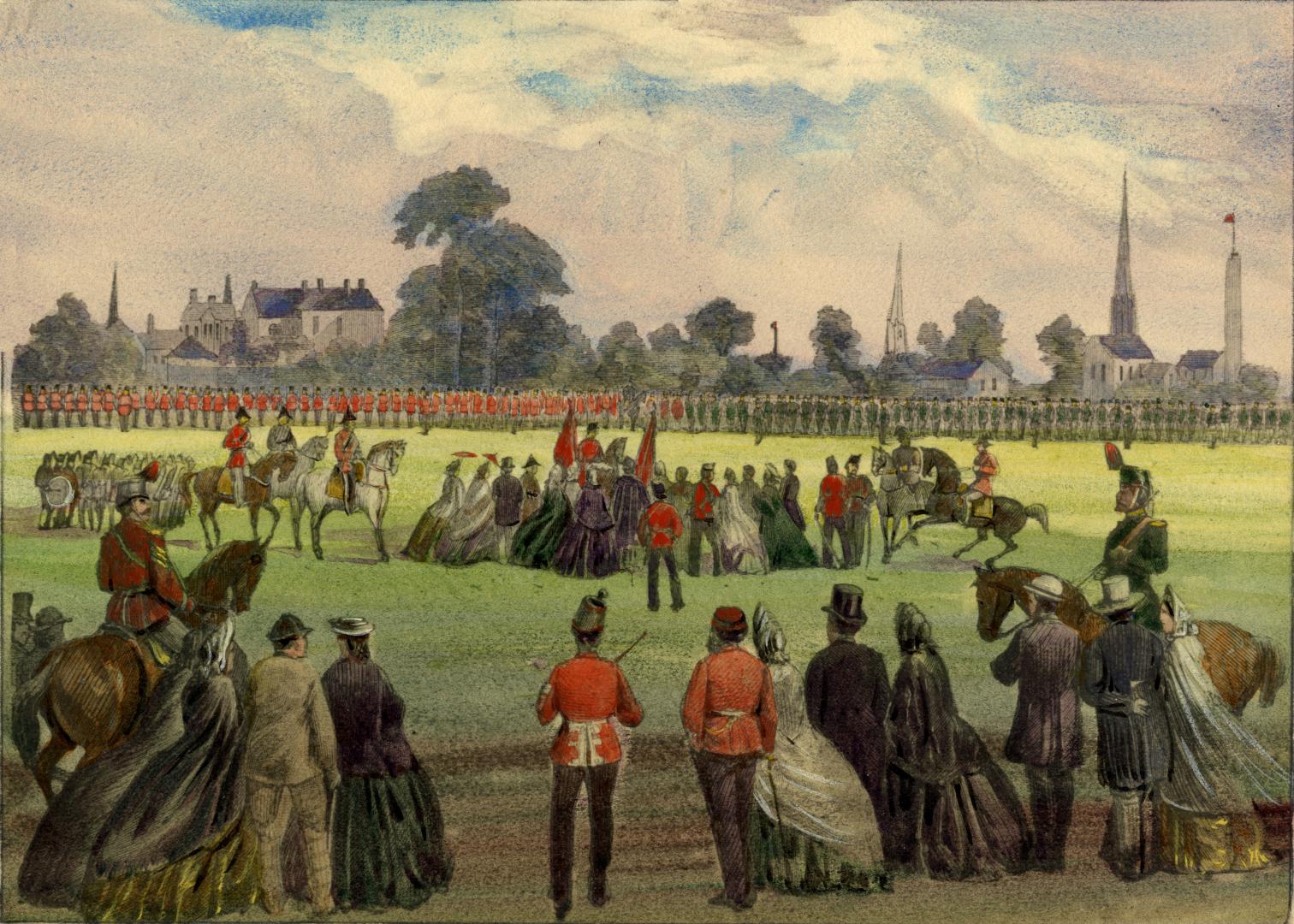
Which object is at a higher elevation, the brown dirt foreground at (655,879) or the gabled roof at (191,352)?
the gabled roof at (191,352)

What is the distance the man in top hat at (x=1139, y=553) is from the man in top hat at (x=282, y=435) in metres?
7.09

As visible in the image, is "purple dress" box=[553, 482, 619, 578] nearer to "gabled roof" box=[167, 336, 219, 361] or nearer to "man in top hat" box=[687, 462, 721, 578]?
"man in top hat" box=[687, 462, 721, 578]

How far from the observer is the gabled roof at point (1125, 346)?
428 inches

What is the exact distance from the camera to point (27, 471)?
10164 mm

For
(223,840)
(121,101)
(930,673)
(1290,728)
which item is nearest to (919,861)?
(930,673)

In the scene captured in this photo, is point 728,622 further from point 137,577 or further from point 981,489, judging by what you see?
point 137,577

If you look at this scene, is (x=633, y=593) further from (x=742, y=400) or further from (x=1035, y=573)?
(x=1035, y=573)

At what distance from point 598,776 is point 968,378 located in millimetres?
5026

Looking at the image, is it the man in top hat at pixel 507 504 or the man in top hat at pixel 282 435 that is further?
the man in top hat at pixel 507 504

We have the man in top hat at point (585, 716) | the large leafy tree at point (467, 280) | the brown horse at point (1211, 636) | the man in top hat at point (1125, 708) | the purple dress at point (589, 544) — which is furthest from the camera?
the purple dress at point (589, 544)

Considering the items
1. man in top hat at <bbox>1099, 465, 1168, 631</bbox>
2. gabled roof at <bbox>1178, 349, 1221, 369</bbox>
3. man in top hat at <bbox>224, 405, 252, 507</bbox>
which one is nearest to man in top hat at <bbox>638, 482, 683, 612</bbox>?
man in top hat at <bbox>224, 405, 252, 507</bbox>

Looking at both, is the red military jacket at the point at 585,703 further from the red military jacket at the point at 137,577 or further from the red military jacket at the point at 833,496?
the red military jacket at the point at 833,496

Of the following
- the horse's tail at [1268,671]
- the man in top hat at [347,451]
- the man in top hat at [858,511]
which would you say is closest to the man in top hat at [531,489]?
the man in top hat at [347,451]

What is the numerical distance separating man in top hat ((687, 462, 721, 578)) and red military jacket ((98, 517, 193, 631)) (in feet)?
14.0
